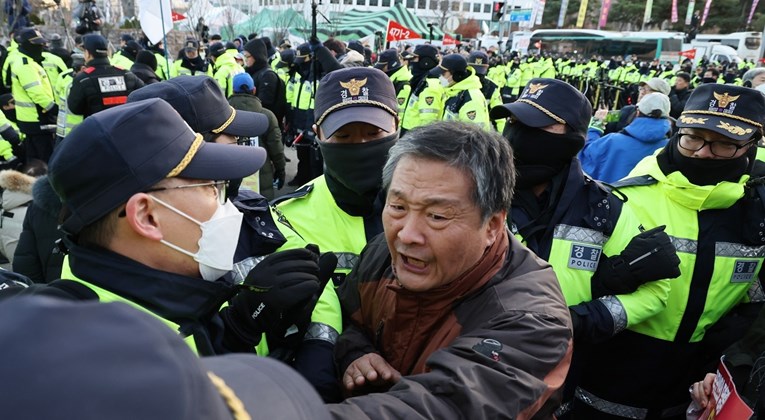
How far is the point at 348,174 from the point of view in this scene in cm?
243

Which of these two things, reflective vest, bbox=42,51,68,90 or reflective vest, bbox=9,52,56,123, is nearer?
reflective vest, bbox=9,52,56,123

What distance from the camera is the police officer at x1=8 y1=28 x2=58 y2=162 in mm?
7898

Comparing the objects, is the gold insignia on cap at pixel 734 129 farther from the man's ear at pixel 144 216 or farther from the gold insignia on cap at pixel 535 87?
the man's ear at pixel 144 216

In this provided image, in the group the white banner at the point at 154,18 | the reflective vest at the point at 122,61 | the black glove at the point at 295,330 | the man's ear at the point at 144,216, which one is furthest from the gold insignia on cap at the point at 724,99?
the reflective vest at the point at 122,61

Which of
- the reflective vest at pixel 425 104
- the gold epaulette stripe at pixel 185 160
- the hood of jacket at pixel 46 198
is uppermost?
the gold epaulette stripe at pixel 185 160

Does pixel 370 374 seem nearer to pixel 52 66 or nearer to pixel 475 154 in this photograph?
pixel 475 154

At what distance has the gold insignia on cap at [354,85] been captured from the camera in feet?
8.27

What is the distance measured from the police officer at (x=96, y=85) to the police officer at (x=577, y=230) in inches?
195

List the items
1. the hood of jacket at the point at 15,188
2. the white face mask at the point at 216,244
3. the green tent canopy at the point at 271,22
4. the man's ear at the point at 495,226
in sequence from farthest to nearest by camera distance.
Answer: the green tent canopy at the point at 271,22 → the hood of jacket at the point at 15,188 → the man's ear at the point at 495,226 → the white face mask at the point at 216,244

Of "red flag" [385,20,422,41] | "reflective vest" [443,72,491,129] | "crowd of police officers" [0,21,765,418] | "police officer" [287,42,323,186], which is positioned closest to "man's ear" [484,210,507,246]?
"crowd of police officers" [0,21,765,418]

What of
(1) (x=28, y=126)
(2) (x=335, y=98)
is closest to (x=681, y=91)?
(2) (x=335, y=98)

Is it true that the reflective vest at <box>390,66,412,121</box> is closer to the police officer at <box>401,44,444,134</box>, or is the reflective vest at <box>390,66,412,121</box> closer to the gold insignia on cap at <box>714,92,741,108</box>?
the police officer at <box>401,44,444,134</box>

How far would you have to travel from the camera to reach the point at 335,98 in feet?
8.31

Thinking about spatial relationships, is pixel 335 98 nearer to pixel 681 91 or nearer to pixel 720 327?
pixel 720 327
